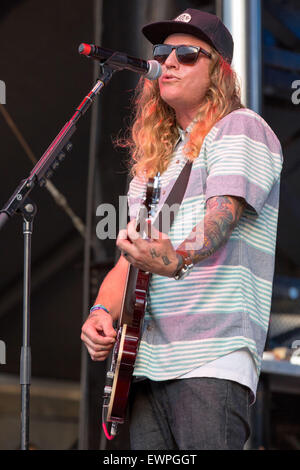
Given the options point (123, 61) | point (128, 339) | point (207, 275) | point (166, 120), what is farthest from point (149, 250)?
point (166, 120)

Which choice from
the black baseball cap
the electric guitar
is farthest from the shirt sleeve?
the black baseball cap

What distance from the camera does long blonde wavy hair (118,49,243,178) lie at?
1813mm

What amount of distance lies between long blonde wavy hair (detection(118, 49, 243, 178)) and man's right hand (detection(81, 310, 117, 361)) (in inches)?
16.9

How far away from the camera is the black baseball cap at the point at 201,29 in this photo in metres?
1.88

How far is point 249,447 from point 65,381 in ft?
10.2

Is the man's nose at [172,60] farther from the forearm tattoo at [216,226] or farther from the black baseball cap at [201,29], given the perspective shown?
the forearm tattoo at [216,226]

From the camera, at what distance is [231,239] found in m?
1.67

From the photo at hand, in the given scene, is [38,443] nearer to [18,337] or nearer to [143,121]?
[18,337]

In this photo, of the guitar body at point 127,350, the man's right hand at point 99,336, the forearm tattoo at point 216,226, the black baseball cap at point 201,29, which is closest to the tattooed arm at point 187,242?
the forearm tattoo at point 216,226

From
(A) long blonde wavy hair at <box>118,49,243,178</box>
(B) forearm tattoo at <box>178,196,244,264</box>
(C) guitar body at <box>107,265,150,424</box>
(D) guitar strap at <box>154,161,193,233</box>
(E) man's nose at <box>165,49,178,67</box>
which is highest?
(E) man's nose at <box>165,49,178,67</box>

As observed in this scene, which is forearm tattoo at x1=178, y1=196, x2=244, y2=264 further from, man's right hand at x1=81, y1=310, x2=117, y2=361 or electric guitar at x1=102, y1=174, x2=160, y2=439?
man's right hand at x1=81, y1=310, x2=117, y2=361

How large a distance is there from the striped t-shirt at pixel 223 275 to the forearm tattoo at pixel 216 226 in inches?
1.1
